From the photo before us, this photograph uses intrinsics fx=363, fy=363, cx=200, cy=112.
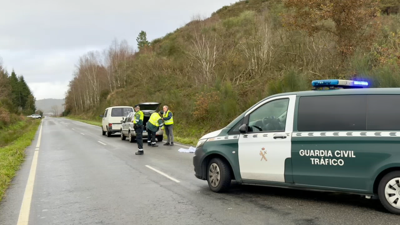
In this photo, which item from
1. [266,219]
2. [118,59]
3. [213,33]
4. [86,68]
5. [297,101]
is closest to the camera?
[266,219]

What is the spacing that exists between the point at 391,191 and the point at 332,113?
57.1 inches

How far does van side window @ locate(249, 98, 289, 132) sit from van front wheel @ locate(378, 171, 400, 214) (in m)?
1.77

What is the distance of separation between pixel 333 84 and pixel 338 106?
485 mm

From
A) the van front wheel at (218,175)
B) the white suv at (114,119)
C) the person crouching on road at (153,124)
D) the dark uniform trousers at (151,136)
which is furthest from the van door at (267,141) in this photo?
the white suv at (114,119)

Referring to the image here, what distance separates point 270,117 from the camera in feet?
22.1

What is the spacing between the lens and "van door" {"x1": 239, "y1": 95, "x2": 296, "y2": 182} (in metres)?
6.32

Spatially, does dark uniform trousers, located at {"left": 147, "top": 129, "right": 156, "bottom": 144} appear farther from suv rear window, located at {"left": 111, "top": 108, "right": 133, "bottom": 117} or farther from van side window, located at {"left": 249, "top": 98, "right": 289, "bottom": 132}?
van side window, located at {"left": 249, "top": 98, "right": 289, "bottom": 132}

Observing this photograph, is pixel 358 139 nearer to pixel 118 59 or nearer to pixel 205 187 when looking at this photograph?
pixel 205 187

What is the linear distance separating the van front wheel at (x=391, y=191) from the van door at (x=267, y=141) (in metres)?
1.46

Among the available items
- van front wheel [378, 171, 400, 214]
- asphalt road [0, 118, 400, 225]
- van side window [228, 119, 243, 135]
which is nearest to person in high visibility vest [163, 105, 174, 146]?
asphalt road [0, 118, 400, 225]

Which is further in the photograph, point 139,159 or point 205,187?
point 139,159

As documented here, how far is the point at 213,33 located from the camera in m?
39.2

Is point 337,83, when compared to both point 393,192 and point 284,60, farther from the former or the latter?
point 284,60

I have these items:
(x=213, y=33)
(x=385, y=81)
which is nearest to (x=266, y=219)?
(x=385, y=81)
